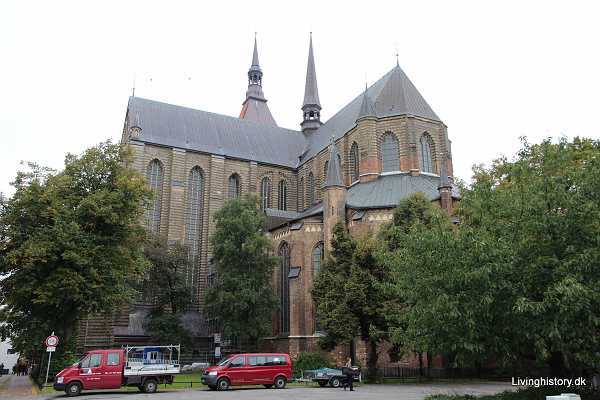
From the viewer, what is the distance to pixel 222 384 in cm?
2228

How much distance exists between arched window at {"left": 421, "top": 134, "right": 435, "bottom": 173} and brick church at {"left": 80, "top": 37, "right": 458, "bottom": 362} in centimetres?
9

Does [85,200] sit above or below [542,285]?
above

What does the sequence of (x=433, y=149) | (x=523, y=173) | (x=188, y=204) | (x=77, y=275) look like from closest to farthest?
(x=523, y=173), (x=77, y=275), (x=433, y=149), (x=188, y=204)

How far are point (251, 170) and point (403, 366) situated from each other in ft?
91.3

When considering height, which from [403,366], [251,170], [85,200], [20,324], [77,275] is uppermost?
[251,170]

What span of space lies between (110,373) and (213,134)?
3650 centimetres

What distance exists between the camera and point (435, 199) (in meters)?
35.3

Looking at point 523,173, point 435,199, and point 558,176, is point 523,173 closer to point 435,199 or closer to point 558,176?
point 558,176

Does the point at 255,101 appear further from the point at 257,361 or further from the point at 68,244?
the point at 257,361

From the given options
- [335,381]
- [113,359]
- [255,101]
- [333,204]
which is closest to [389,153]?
[333,204]

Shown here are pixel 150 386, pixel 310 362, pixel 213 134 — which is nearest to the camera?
pixel 150 386

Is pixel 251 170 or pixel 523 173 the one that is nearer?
pixel 523 173

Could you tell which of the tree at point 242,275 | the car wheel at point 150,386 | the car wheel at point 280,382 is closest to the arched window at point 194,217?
the tree at point 242,275

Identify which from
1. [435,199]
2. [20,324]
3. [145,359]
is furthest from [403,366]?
[20,324]
